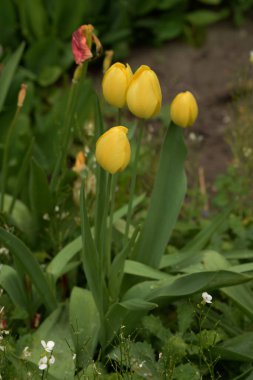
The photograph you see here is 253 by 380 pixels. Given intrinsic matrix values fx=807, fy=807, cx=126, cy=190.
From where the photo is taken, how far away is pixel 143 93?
1817 mm

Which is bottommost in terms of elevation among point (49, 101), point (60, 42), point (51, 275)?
point (51, 275)

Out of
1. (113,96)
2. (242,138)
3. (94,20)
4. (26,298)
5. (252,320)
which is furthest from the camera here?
(94,20)

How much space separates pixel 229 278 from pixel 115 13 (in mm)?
2330

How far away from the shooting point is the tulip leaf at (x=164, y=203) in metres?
2.21

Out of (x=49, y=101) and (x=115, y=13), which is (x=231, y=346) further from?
(x=115, y=13)

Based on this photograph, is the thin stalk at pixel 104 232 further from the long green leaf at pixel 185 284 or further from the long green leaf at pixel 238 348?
the long green leaf at pixel 238 348

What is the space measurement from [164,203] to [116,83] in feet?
1.63

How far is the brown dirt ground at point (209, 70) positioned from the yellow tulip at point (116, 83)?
1.72 m

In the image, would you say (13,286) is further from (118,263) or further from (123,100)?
(123,100)

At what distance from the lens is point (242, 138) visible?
9.41ft

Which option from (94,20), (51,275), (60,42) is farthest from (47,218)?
(94,20)

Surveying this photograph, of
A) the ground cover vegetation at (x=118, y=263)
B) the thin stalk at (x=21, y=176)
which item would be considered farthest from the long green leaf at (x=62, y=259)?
the thin stalk at (x=21, y=176)

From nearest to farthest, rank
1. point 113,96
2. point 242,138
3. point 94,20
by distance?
point 113,96, point 242,138, point 94,20

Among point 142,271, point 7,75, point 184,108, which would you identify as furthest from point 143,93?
point 7,75
